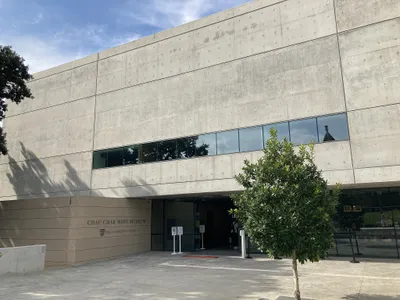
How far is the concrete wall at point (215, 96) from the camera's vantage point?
15.8 metres

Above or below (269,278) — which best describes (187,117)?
above

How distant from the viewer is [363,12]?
54.3ft

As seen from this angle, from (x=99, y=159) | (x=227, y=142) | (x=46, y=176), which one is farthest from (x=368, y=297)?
(x=46, y=176)

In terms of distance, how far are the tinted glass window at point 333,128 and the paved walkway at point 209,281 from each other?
6.05 metres

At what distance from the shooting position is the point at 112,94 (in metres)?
23.6

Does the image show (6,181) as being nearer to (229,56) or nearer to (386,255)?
(229,56)

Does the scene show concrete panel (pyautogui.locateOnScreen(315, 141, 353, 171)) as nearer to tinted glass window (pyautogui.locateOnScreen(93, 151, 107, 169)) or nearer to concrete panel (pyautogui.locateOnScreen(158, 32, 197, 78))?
concrete panel (pyautogui.locateOnScreen(158, 32, 197, 78))

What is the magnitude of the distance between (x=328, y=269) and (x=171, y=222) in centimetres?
1197

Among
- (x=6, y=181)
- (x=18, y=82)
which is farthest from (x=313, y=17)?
(x=6, y=181)

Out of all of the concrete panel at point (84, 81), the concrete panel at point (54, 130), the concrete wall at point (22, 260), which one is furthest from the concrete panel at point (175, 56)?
the concrete wall at point (22, 260)

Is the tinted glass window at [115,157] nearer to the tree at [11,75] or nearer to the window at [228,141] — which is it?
the window at [228,141]

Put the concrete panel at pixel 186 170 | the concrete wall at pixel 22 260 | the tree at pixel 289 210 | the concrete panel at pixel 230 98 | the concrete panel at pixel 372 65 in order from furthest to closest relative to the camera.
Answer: the concrete panel at pixel 186 170 → the concrete panel at pixel 230 98 → the concrete panel at pixel 372 65 → the concrete wall at pixel 22 260 → the tree at pixel 289 210

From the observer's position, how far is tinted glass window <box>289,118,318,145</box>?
16.8 metres

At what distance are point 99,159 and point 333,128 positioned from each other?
50.7ft
